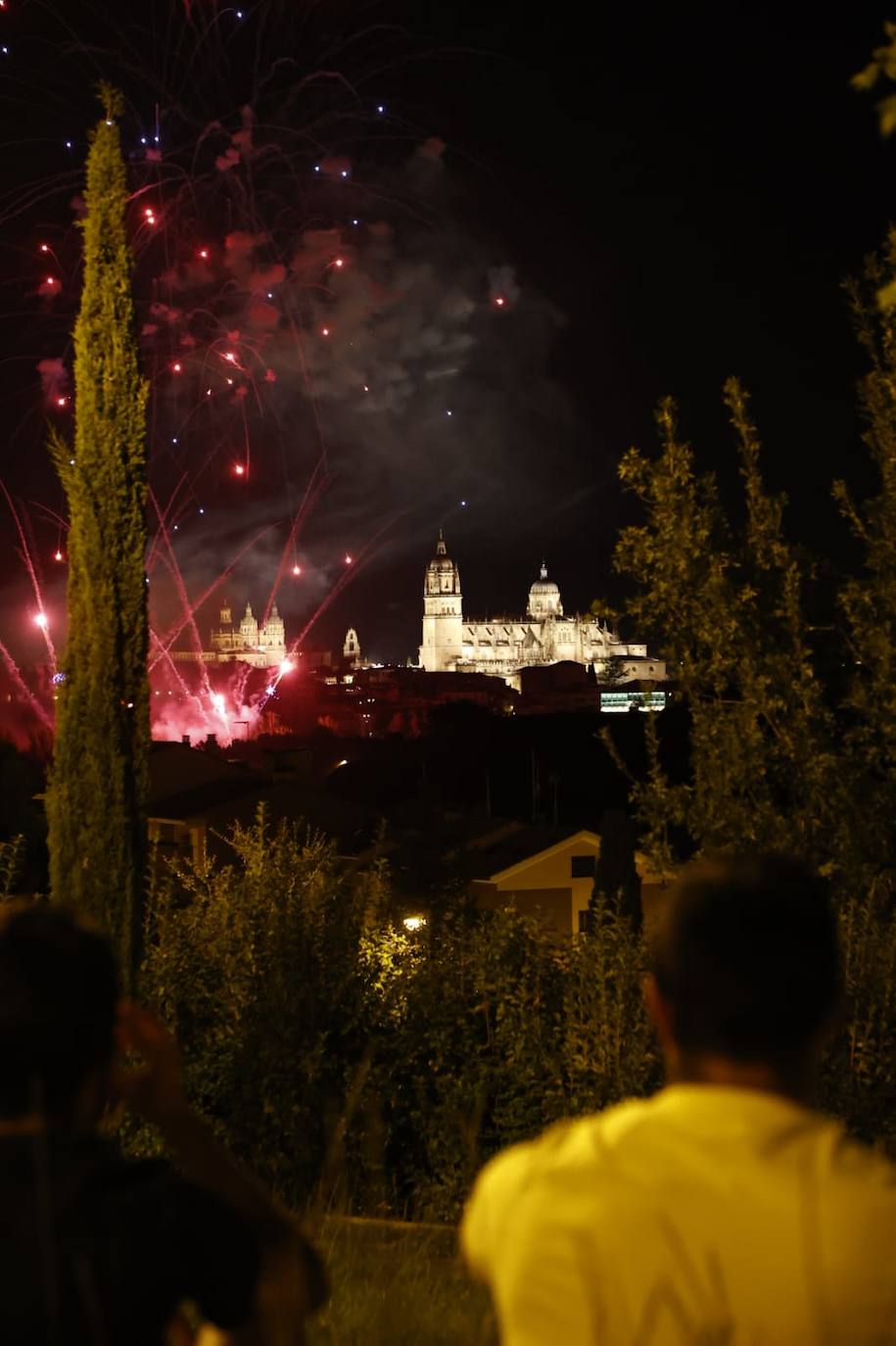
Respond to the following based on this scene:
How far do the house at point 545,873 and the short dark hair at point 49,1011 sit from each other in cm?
1823

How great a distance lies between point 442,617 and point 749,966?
582 feet

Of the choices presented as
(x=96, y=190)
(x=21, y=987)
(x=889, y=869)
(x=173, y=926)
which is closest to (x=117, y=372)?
(x=96, y=190)

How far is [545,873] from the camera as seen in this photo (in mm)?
20625

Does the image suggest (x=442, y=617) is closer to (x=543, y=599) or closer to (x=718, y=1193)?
(x=543, y=599)

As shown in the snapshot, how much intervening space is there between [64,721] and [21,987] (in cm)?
730

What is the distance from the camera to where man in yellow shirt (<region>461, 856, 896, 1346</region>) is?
60.8 inches

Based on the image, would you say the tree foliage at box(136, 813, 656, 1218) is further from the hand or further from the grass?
the hand

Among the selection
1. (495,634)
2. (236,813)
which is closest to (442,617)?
(495,634)

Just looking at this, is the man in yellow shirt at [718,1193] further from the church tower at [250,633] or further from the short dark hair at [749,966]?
the church tower at [250,633]

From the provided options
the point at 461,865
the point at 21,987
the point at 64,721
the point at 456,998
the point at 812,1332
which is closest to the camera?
the point at 812,1332

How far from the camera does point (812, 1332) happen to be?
155 centimetres

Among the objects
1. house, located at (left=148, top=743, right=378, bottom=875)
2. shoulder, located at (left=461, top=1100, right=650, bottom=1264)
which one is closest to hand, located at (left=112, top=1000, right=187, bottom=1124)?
shoulder, located at (left=461, top=1100, right=650, bottom=1264)

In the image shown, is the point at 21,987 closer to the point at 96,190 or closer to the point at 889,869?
the point at 889,869

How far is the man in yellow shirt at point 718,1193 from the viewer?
5.07 feet
